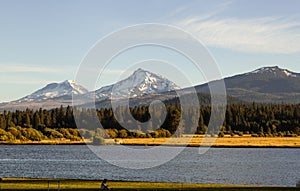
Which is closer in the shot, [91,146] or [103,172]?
[103,172]

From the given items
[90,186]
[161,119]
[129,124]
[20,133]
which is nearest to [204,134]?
[161,119]

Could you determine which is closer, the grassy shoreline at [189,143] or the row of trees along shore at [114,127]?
the grassy shoreline at [189,143]

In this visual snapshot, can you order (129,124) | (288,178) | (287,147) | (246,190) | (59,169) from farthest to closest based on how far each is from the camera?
(129,124) < (287,147) < (59,169) < (288,178) < (246,190)

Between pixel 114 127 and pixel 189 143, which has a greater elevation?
pixel 114 127

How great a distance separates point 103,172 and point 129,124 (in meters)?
125

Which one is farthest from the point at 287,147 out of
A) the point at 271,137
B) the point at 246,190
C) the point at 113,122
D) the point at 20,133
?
the point at 246,190

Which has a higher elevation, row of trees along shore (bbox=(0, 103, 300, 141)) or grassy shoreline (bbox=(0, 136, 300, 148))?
row of trees along shore (bbox=(0, 103, 300, 141))

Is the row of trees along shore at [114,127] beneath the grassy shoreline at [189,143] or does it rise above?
above

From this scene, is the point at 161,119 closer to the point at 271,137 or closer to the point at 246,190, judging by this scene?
the point at 271,137

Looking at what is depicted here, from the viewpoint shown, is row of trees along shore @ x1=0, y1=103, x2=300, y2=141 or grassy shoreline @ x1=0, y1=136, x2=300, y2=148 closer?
grassy shoreline @ x1=0, y1=136, x2=300, y2=148

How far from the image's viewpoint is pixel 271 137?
18250cm

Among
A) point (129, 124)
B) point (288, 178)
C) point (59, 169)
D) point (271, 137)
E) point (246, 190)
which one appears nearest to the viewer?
point (246, 190)

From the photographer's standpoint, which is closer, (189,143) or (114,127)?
(189,143)

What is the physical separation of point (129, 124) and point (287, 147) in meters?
65.8
